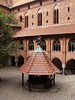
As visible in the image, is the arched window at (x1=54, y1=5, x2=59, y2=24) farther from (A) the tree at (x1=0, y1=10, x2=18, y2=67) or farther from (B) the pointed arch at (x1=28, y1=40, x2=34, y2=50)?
(A) the tree at (x1=0, y1=10, x2=18, y2=67)

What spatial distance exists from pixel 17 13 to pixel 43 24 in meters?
7.51

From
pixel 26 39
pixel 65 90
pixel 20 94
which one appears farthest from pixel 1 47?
pixel 26 39

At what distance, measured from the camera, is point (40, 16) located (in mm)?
22125

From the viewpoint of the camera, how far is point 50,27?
1994 centimetres

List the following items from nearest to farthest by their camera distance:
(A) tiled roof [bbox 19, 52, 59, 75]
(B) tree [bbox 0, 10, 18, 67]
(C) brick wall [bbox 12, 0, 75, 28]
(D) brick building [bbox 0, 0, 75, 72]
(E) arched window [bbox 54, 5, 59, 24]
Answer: (A) tiled roof [bbox 19, 52, 59, 75]
(B) tree [bbox 0, 10, 18, 67]
(D) brick building [bbox 0, 0, 75, 72]
(C) brick wall [bbox 12, 0, 75, 28]
(E) arched window [bbox 54, 5, 59, 24]

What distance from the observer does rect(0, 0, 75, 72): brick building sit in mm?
16844

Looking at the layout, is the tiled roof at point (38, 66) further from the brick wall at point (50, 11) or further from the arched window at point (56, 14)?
the arched window at point (56, 14)

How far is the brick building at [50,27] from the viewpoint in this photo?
16844 millimetres

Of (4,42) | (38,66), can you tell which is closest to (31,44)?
(4,42)

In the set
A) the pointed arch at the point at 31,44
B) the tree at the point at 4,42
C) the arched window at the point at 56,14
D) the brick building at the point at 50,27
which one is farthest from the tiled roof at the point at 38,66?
the arched window at the point at 56,14

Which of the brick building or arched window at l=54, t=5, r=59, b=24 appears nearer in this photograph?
the brick building

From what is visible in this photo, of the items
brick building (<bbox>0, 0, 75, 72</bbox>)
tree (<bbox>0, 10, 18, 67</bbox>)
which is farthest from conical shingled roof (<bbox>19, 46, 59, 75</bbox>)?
brick building (<bbox>0, 0, 75, 72</bbox>)

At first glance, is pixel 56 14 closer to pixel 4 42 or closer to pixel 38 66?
pixel 4 42

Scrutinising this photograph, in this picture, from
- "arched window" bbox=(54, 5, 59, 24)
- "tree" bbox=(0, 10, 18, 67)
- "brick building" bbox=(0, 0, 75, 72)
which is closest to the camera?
"tree" bbox=(0, 10, 18, 67)
